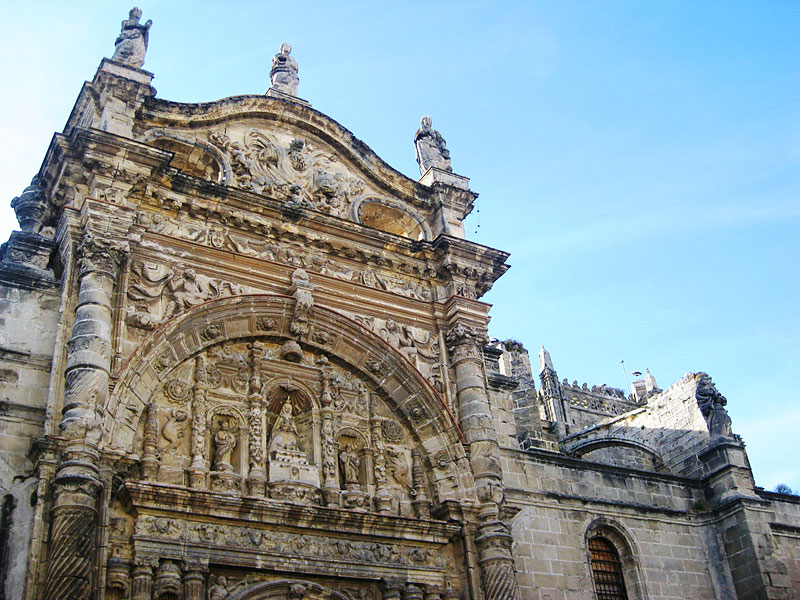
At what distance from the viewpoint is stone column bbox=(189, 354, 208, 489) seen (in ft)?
41.2

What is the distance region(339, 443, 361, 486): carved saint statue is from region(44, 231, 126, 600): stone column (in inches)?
161

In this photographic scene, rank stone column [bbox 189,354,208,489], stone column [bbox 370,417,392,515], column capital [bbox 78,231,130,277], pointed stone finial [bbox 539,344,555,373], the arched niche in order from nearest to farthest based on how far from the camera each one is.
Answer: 1. stone column [bbox 189,354,208,489]
2. column capital [bbox 78,231,130,277]
3. stone column [bbox 370,417,392,515]
4. the arched niche
5. pointed stone finial [bbox 539,344,555,373]

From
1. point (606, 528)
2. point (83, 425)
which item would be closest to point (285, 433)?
point (83, 425)

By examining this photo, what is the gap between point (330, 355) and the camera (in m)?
15.2

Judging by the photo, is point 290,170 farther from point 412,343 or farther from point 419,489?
point 419,489

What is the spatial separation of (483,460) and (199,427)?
4.80 metres

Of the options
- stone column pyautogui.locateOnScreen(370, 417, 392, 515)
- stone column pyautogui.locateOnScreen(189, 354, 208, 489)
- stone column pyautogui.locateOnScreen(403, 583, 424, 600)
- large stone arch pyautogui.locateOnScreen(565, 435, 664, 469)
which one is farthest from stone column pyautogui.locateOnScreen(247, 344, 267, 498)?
large stone arch pyautogui.locateOnScreen(565, 435, 664, 469)

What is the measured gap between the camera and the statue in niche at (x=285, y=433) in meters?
13.8

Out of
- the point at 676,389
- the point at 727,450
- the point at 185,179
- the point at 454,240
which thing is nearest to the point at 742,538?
the point at 727,450

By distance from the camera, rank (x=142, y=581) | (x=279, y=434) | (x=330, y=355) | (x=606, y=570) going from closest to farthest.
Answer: (x=142, y=581) → (x=279, y=434) → (x=330, y=355) → (x=606, y=570)

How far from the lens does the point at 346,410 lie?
14.9 metres

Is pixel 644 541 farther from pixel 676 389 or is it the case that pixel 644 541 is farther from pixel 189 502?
pixel 189 502

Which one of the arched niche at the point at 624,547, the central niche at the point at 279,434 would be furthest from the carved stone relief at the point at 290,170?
the arched niche at the point at 624,547

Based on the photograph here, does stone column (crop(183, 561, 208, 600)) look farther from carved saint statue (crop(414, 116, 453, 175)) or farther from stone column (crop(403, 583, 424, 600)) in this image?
carved saint statue (crop(414, 116, 453, 175))
